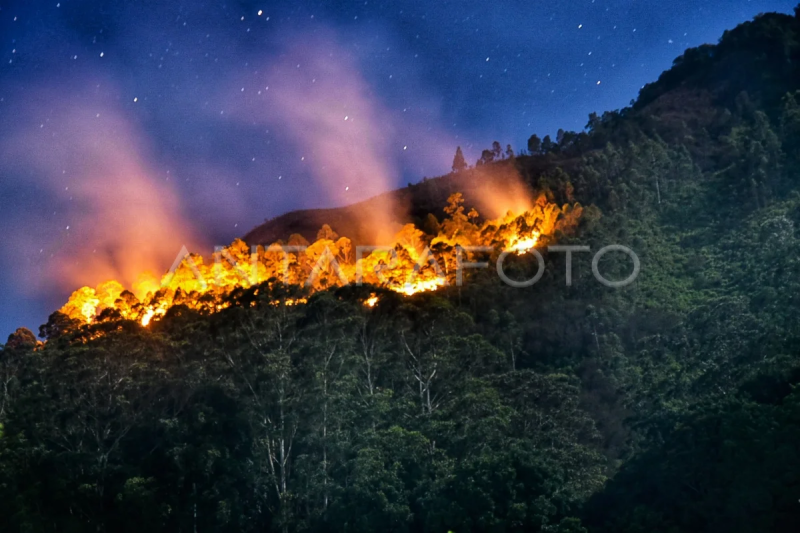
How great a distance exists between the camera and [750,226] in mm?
45312

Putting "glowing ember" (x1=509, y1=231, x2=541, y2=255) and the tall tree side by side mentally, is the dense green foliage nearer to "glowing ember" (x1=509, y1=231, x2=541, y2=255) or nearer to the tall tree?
"glowing ember" (x1=509, y1=231, x2=541, y2=255)

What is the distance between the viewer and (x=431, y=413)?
27.9 m

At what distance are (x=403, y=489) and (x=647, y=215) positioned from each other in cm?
3406

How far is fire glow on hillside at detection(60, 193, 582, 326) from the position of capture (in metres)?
48.9

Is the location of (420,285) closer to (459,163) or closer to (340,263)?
(340,263)

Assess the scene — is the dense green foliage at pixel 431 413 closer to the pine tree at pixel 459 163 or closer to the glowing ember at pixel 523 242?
the glowing ember at pixel 523 242

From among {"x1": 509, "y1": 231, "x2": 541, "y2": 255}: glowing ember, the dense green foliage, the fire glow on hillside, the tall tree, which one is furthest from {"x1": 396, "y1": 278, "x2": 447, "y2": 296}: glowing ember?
the tall tree

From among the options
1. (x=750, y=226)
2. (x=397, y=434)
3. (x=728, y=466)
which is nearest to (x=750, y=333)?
(x=728, y=466)

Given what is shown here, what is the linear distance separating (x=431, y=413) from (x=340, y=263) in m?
27.0

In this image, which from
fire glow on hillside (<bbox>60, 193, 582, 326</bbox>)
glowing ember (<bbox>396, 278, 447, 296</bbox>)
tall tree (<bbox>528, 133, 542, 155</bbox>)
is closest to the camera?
glowing ember (<bbox>396, 278, 447, 296</bbox>)

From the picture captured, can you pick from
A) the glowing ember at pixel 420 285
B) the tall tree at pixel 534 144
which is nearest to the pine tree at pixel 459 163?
the tall tree at pixel 534 144

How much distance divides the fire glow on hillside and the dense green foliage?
7.68 metres

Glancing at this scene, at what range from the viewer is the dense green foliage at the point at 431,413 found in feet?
70.9

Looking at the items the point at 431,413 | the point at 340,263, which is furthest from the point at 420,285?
the point at 431,413
